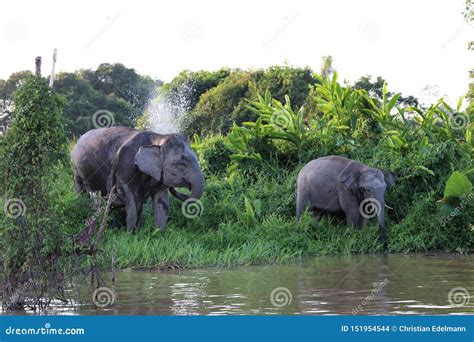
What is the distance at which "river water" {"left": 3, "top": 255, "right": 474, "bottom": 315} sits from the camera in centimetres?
974

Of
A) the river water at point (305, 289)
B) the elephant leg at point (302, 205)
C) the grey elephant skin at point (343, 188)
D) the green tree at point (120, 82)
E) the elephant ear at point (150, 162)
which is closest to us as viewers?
the river water at point (305, 289)

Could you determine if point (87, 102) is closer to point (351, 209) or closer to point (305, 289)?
point (351, 209)

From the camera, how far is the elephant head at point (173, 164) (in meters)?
15.8

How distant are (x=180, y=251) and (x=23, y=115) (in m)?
5.04

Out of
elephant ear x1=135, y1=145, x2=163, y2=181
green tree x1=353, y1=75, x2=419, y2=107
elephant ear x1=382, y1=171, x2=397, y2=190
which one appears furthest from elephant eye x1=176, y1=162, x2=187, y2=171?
green tree x1=353, y1=75, x2=419, y2=107

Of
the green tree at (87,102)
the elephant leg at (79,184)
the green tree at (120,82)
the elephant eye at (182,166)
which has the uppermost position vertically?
the green tree at (120,82)

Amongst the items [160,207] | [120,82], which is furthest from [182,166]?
[120,82]

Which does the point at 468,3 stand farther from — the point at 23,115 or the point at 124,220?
the point at 23,115

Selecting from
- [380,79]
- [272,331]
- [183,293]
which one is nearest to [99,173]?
[183,293]

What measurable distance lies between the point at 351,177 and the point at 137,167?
3927mm

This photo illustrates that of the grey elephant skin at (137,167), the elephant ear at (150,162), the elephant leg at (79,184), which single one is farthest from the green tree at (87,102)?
the elephant ear at (150,162)

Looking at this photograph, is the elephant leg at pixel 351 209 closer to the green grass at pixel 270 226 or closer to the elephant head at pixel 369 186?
the elephant head at pixel 369 186

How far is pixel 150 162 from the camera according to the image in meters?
16.0

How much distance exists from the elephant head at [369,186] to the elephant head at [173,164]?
3.16 metres
